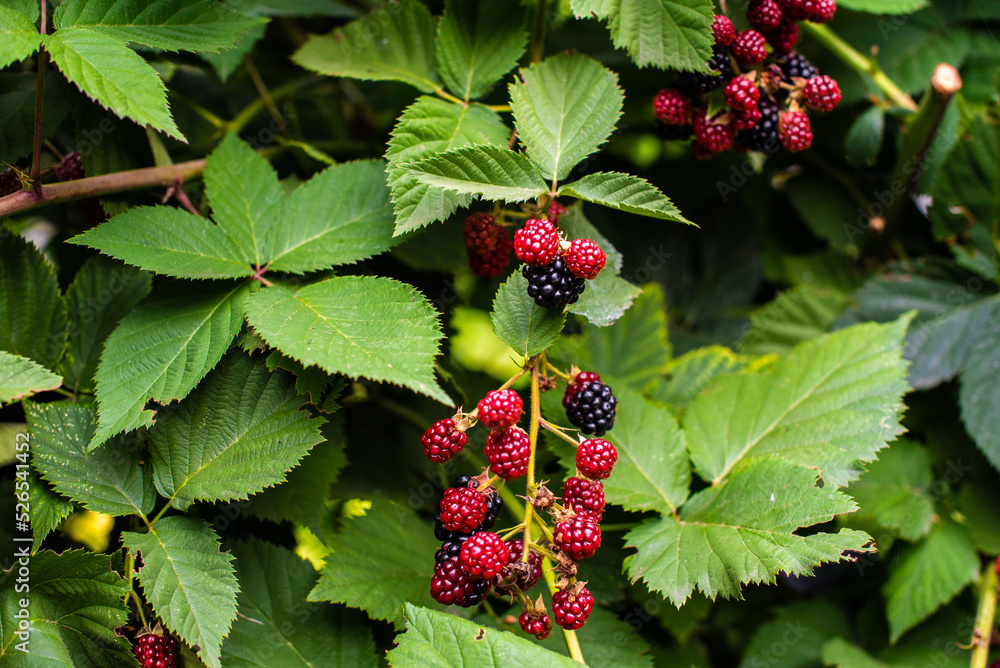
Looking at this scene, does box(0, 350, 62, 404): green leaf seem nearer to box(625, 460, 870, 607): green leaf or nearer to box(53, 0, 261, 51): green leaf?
box(53, 0, 261, 51): green leaf

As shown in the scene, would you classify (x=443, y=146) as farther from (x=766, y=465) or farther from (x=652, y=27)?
(x=766, y=465)

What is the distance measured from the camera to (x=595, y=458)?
974 mm

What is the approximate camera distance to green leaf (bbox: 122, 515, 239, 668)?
960 mm

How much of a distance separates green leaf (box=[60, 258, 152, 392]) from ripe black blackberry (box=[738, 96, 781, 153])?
1.19 meters

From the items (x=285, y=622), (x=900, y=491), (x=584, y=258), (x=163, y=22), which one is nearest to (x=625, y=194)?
(x=584, y=258)

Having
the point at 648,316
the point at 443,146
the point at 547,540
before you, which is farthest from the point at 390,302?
the point at 648,316

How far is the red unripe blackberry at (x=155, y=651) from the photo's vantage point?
98cm

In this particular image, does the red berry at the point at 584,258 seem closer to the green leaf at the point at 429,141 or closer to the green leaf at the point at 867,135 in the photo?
the green leaf at the point at 429,141

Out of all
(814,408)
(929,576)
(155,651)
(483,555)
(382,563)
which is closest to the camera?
(483,555)

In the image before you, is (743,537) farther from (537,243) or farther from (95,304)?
(95,304)

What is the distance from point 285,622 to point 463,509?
492 mm

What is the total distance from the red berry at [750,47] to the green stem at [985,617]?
1.24 meters

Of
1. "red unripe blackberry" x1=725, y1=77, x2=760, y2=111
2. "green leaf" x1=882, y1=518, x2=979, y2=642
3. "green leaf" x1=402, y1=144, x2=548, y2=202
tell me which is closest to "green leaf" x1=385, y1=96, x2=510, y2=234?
"green leaf" x1=402, y1=144, x2=548, y2=202

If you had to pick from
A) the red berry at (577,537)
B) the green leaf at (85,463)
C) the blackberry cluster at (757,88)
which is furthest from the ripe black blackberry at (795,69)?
the green leaf at (85,463)
